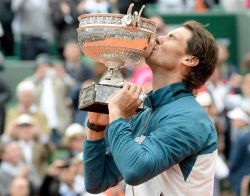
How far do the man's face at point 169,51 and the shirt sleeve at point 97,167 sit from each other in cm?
48

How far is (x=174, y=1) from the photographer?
16.4 m

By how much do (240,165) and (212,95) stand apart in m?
1.78

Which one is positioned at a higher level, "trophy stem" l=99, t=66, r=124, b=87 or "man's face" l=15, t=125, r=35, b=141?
"trophy stem" l=99, t=66, r=124, b=87

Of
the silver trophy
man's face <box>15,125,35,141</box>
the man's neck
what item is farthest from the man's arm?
man's face <box>15,125,35,141</box>

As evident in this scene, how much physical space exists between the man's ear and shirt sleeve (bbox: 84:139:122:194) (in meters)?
0.55

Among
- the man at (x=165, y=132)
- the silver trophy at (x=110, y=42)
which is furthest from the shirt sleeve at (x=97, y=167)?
the silver trophy at (x=110, y=42)

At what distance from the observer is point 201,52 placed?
468 centimetres

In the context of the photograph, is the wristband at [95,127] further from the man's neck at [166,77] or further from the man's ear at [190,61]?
the man's ear at [190,61]

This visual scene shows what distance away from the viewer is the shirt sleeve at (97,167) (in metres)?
4.84

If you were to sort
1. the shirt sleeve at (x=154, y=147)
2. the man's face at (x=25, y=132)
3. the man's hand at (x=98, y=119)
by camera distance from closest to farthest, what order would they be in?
the shirt sleeve at (x=154, y=147), the man's hand at (x=98, y=119), the man's face at (x=25, y=132)

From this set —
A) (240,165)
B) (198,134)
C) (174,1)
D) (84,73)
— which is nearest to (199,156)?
(198,134)

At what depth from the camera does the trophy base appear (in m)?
4.52

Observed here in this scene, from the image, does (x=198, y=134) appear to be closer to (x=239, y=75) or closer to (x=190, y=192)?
(x=190, y=192)

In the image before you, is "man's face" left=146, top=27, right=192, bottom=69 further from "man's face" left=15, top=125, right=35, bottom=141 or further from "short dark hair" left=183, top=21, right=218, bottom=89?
"man's face" left=15, top=125, right=35, bottom=141
